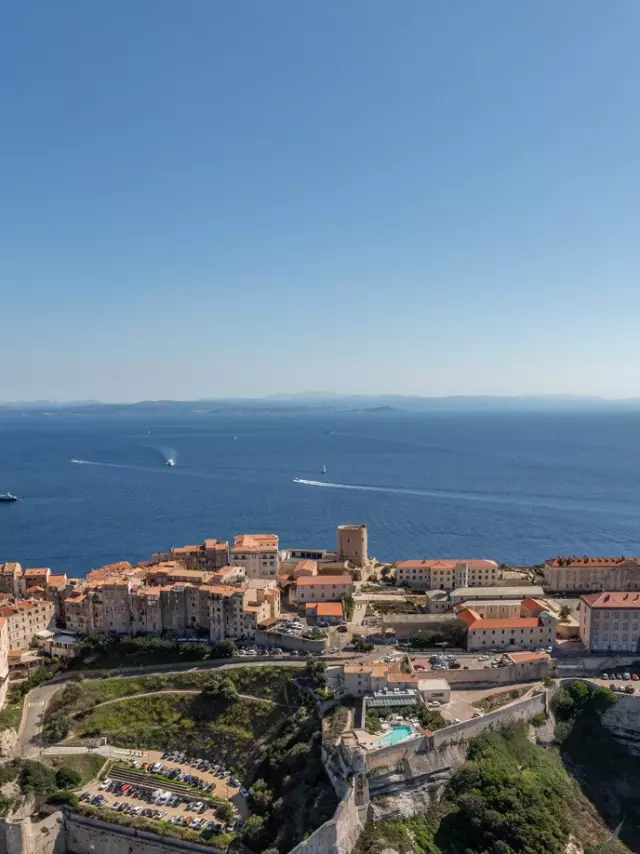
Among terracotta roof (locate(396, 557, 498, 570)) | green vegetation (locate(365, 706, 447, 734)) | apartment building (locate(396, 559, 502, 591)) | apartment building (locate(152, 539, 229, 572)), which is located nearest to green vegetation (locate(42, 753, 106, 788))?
green vegetation (locate(365, 706, 447, 734))

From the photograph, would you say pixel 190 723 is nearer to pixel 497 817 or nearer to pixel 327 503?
pixel 497 817

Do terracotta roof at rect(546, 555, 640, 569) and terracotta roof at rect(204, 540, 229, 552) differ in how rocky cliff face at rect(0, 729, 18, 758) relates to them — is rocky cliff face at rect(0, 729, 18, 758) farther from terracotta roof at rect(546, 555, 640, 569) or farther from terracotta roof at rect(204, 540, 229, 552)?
terracotta roof at rect(546, 555, 640, 569)

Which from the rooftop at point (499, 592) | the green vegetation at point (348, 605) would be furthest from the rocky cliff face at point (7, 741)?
the rooftop at point (499, 592)

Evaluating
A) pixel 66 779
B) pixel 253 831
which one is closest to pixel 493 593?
pixel 253 831

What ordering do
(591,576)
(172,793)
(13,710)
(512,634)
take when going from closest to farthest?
(172,793) → (13,710) → (512,634) → (591,576)

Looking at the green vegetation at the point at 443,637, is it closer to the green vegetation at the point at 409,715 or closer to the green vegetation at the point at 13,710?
the green vegetation at the point at 409,715
